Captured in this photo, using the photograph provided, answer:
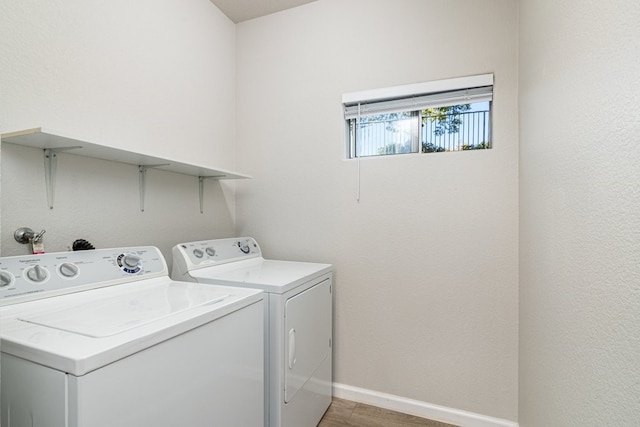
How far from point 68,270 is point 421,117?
2074mm

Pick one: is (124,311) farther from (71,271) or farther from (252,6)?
(252,6)

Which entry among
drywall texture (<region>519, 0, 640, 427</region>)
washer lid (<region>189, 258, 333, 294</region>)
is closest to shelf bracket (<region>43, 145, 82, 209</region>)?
washer lid (<region>189, 258, 333, 294</region>)

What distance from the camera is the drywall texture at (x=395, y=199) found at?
171cm

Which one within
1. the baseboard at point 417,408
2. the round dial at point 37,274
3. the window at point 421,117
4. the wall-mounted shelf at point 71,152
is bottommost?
the baseboard at point 417,408

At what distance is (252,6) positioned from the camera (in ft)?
7.34

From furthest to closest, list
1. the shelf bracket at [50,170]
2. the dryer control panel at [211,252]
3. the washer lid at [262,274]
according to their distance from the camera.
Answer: the dryer control panel at [211,252]
the washer lid at [262,274]
the shelf bracket at [50,170]

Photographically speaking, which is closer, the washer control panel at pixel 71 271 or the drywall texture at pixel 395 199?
the washer control panel at pixel 71 271

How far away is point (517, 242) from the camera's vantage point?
1666 millimetres

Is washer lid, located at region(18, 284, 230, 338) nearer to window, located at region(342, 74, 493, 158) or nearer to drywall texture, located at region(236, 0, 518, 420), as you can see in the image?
drywall texture, located at region(236, 0, 518, 420)

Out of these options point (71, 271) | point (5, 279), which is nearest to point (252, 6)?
point (71, 271)

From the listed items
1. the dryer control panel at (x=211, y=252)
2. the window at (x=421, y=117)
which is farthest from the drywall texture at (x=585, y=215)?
the dryer control panel at (x=211, y=252)

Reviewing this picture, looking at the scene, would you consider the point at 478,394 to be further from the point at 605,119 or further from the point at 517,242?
the point at 605,119

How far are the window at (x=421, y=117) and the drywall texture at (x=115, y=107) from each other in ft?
3.52

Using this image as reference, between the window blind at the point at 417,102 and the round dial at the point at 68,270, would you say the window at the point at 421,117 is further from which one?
the round dial at the point at 68,270
